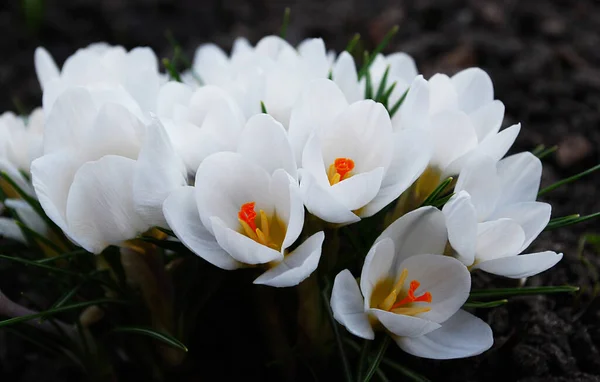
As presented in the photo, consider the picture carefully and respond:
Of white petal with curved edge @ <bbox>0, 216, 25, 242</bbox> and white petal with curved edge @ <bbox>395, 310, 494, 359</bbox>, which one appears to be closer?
white petal with curved edge @ <bbox>395, 310, 494, 359</bbox>

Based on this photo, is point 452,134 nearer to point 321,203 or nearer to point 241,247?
point 321,203

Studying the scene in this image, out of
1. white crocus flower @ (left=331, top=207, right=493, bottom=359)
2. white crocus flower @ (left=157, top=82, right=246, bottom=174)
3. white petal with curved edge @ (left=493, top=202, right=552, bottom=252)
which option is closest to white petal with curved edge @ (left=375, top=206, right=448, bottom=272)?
white crocus flower @ (left=331, top=207, right=493, bottom=359)

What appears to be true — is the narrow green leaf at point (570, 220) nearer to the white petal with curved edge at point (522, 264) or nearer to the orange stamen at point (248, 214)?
the white petal with curved edge at point (522, 264)

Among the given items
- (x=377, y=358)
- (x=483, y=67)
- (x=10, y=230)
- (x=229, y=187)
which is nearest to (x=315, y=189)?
(x=229, y=187)

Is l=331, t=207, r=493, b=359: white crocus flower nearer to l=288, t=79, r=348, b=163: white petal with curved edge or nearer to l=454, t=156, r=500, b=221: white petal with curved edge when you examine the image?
l=454, t=156, r=500, b=221: white petal with curved edge

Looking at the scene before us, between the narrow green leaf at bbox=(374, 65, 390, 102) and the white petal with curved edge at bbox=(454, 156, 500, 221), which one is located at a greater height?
the narrow green leaf at bbox=(374, 65, 390, 102)

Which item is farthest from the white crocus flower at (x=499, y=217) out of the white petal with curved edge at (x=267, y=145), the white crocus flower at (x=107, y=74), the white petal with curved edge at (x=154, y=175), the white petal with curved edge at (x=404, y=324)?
the white crocus flower at (x=107, y=74)

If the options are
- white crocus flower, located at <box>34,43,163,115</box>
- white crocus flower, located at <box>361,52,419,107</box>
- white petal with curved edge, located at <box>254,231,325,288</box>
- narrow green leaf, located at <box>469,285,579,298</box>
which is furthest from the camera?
white crocus flower, located at <box>361,52,419,107</box>
